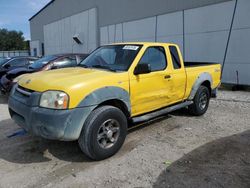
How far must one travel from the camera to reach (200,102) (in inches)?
258

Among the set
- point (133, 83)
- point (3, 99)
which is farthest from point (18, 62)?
point (133, 83)

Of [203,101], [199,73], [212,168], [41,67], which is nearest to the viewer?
[212,168]

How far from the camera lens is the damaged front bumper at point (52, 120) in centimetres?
354

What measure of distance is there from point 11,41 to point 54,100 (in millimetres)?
93292

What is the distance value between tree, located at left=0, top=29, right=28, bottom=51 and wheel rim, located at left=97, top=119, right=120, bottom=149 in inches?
3461

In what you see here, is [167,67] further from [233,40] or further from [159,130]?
[233,40]

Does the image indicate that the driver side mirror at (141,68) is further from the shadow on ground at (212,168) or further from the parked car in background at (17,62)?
the parked car in background at (17,62)

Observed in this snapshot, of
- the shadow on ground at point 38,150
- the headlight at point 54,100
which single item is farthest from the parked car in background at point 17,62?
the headlight at point 54,100

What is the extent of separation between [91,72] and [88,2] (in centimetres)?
1999

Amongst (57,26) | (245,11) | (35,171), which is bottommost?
(35,171)

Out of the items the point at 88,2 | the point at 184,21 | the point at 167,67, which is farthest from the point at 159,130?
the point at 88,2

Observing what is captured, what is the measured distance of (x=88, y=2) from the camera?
2256 cm

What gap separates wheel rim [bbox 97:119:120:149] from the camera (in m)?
4.02

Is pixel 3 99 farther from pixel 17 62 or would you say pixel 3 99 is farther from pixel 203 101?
pixel 203 101
